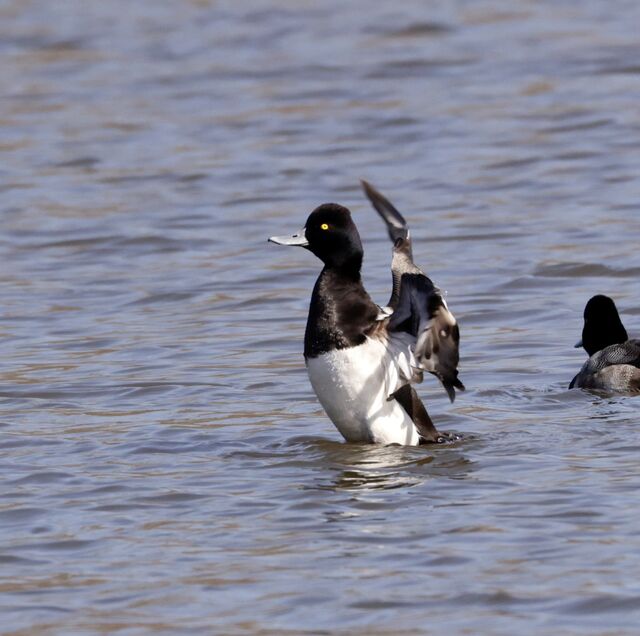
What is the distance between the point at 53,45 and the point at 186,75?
9.14 ft

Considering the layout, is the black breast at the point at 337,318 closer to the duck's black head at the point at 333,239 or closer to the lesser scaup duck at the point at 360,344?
the lesser scaup duck at the point at 360,344

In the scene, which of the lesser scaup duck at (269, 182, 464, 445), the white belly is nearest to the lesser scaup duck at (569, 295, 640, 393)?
the lesser scaup duck at (269, 182, 464, 445)

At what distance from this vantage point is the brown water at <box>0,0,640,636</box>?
632cm

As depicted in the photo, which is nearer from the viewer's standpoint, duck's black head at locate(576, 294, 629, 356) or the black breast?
the black breast

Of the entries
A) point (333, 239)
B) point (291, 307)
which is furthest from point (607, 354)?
point (291, 307)

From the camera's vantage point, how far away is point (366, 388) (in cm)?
823

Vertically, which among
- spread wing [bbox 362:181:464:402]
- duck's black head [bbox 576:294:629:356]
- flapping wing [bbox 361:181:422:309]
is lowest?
duck's black head [bbox 576:294:629:356]

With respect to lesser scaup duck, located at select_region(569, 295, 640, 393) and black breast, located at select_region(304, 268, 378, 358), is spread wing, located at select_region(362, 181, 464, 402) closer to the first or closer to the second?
black breast, located at select_region(304, 268, 378, 358)

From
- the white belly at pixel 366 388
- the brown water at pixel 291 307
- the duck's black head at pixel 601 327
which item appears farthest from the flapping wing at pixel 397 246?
the duck's black head at pixel 601 327

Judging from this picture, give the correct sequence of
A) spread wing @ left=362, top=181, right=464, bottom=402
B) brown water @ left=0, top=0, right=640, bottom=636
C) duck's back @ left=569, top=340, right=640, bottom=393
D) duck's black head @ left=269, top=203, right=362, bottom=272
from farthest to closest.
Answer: duck's back @ left=569, top=340, right=640, bottom=393 < duck's black head @ left=269, top=203, right=362, bottom=272 < spread wing @ left=362, top=181, right=464, bottom=402 < brown water @ left=0, top=0, right=640, bottom=636

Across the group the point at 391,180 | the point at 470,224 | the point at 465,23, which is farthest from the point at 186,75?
the point at 470,224

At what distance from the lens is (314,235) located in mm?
8539

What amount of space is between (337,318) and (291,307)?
435 centimetres

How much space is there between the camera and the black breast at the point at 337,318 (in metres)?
8.18
